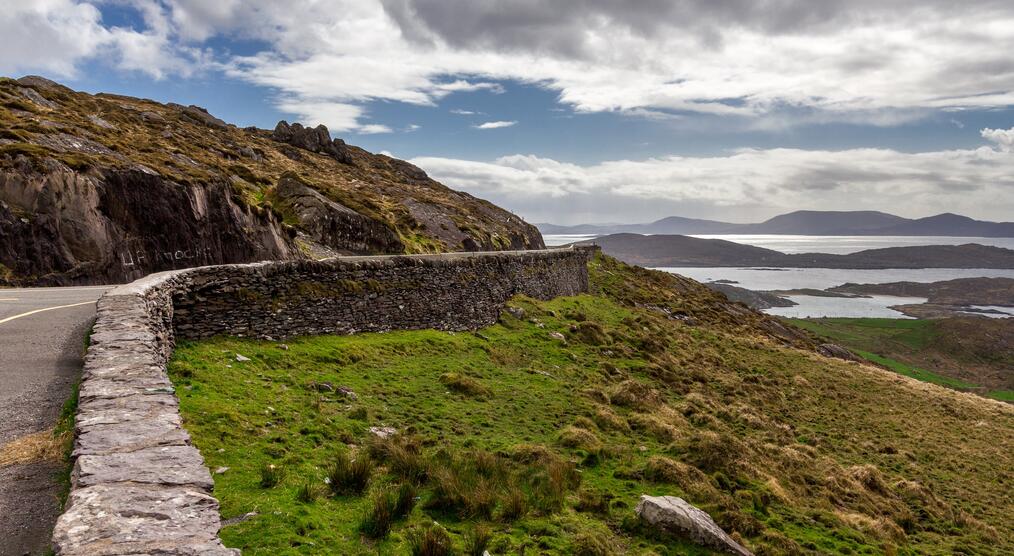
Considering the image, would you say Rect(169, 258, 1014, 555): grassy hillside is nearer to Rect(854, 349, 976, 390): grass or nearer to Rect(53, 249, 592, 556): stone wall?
Rect(53, 249, 592, 556): stone wall

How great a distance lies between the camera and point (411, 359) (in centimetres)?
1819

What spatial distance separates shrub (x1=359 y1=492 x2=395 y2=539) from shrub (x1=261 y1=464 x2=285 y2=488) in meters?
1.58

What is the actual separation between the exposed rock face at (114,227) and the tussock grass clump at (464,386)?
17.4 meters

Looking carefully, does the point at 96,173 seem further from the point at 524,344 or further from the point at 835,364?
the point at 835,364

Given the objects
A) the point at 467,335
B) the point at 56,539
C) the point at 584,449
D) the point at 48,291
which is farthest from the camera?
the point at 467,335

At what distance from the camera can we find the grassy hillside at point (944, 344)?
108 meters

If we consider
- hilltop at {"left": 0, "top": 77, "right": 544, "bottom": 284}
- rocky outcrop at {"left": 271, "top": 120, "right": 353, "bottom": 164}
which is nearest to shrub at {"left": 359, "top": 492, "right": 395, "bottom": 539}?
hilltop at {"left": 0, "top": 77, "right": 544, "bottom": 284}

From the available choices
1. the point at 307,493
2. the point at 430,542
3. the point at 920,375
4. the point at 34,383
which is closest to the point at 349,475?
the point at 307,493

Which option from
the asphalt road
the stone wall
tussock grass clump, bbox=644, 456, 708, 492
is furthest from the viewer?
tussock grass clump, bbox=644, 456, 708, 492

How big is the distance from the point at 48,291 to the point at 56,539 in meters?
20.3

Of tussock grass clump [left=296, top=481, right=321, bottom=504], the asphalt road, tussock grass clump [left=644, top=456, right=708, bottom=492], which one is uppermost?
the asphalt road

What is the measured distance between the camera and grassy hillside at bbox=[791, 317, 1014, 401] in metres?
108

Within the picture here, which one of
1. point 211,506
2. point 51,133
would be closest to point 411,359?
point 211,506

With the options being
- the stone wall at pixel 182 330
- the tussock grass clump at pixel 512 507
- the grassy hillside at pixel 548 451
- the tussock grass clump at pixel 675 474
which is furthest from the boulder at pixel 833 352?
the tussock grass clump at pixel 512 507
